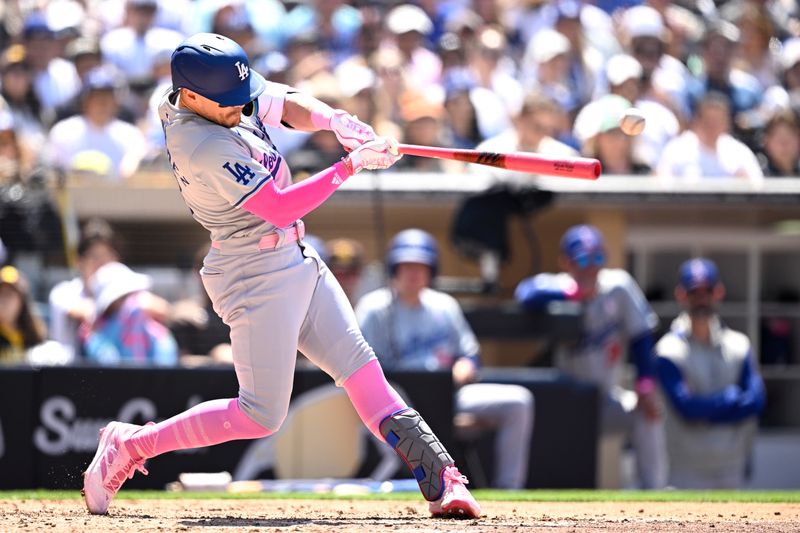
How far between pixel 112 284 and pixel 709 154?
4530mm

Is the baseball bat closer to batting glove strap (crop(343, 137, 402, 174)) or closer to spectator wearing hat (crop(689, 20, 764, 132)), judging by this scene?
batting glove strap (crop(343, 137, 402, 174))

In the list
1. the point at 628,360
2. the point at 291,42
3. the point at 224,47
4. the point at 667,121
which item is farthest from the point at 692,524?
the point at 291,42

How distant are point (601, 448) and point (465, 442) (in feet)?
3.75

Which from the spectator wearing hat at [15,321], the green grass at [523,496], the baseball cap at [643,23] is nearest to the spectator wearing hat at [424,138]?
the baseball cap at [643,23]

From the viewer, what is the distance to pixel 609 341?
28.2ft

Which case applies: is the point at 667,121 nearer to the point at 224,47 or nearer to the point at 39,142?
the point at 39,142

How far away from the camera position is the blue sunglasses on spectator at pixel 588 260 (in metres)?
8.48

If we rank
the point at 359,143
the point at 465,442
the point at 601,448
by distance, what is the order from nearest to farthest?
the point at 359,143, the point at 465,442, the point at 601,448

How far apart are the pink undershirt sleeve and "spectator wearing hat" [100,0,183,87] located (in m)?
6.32

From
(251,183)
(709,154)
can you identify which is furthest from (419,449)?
(709,154)

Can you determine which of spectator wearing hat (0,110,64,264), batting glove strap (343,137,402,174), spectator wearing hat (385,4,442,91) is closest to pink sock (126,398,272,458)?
batting glove strap (343,137,402,174)

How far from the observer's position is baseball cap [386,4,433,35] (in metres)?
11.2

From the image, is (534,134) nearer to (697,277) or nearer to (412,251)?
(697,277)

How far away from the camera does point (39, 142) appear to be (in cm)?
971
